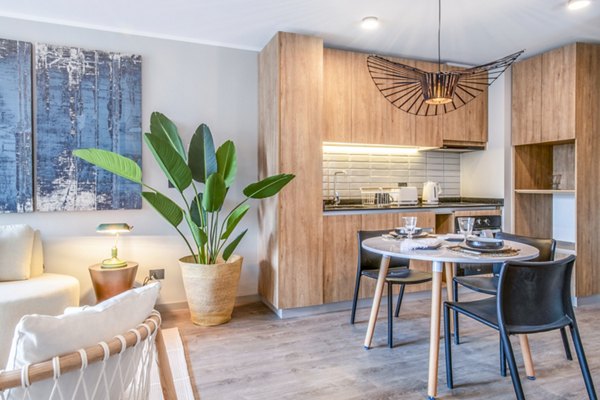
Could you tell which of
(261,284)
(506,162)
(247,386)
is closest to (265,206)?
(261,284)

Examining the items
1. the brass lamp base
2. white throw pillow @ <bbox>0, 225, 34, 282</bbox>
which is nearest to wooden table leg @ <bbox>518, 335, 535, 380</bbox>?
the brass lamp base

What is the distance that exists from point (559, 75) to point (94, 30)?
4309 millimetres

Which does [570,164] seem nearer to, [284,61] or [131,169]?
[284,61]

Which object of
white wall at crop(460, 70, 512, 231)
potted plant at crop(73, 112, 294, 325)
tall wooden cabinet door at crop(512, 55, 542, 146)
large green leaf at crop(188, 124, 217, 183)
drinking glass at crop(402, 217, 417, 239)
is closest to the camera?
drinking glass at crop(402, 217, 417, 239)

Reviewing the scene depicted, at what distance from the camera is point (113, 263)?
312 centimetres

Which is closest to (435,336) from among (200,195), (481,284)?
(481,284)

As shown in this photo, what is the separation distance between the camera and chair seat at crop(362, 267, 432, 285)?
280cm

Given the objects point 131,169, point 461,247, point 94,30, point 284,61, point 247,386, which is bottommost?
point 247,386

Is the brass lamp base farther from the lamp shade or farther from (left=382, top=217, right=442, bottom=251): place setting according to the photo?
(left=382, top=217, right=442, bottom=251): place setting

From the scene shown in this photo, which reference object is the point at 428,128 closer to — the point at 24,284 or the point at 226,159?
the point at 226,159

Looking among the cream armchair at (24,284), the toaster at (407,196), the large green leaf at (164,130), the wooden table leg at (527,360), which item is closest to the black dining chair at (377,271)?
the wooden table leg at (527,360)

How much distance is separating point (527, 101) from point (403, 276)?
256 cm

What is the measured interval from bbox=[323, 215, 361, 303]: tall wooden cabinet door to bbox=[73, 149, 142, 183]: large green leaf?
165 cm

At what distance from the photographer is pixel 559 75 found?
3750mm
